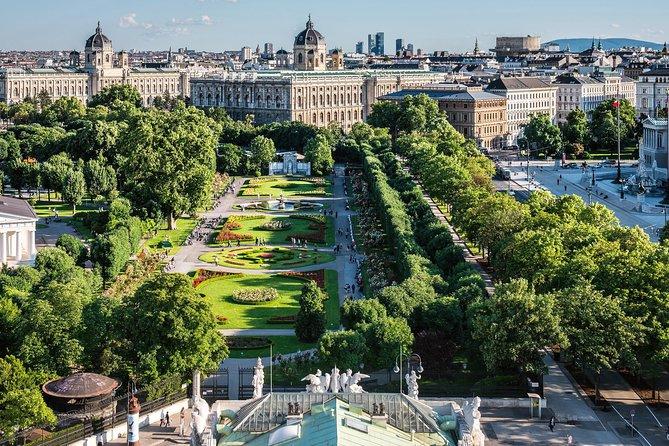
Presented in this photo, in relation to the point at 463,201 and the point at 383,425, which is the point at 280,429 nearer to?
the point at 383,425

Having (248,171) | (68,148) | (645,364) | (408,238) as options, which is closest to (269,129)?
(248,171)

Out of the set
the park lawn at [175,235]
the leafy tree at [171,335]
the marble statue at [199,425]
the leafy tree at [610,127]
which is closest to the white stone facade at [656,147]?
the leafy tree at [610,127]

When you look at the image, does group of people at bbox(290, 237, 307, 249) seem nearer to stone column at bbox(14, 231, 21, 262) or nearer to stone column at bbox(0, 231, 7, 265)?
stone column at bbox(14, 231, 21, 262)

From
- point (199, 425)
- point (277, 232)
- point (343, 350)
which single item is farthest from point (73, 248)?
→ point (199, 425)

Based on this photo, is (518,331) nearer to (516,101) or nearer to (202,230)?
(202,230)

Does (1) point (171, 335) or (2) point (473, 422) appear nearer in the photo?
(2) point (473, 422)

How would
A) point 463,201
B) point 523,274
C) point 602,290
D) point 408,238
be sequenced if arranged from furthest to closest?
point 463,201 < point 408,238 < point 523,274 < point 602,290
